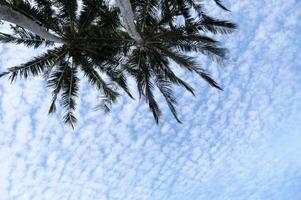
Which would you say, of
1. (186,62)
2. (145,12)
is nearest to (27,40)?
(145,12)

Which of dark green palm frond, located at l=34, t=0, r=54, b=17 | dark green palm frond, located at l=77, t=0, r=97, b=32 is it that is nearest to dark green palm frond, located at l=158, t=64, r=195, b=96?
dark green palm frond, located at l=77, t=0, r=97, b=32

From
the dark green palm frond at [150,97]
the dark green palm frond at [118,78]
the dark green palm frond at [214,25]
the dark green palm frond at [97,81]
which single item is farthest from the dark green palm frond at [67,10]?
the dark green palm frond at [214,25]

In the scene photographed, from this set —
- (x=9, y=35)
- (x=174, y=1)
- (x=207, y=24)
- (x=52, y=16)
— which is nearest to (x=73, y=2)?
(x=52, y=16)

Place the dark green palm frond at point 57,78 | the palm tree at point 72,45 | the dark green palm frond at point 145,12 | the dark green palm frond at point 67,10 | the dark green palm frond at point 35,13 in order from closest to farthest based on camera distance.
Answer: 1. the dark green palm frond at point 35,13
2. the palm tree at point 72,45
3. the dark green palm frond at point 67,10
4. the dark green palm frond at point 57,78
5. the dark green palm frond at point 145,12

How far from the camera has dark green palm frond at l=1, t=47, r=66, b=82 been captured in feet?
49.4

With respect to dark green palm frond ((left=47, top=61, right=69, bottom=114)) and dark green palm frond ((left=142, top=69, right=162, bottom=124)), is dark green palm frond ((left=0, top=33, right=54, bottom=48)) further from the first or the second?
dark green palm frond ((left=142, top=69, right=162, bottom=124))

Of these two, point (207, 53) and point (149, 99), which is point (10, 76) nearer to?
point (149, 99)

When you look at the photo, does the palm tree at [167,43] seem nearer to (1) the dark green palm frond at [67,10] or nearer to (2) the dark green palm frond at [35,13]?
(1) the dark green palm frond at [67,10]

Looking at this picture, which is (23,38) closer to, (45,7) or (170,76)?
(45,7)

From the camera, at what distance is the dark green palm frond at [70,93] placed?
15745 mm

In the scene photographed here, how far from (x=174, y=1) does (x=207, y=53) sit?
6.86ft

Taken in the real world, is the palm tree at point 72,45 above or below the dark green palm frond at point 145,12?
below

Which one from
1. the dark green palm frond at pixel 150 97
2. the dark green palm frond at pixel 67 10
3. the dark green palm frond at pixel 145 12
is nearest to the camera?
the dark green palm frond at pixel 67 10

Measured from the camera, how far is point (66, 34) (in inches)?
590
